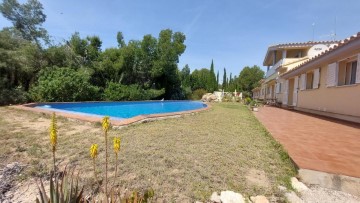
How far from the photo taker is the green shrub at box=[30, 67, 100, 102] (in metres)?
15.8

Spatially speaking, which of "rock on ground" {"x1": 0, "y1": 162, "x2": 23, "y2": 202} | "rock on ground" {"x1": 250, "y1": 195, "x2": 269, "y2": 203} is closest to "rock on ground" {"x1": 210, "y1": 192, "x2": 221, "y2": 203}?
"rock on ground" {"x1": 250, "y1": 195, "x2": 269, "y2": 203}

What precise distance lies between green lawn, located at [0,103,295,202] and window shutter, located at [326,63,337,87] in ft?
18.5

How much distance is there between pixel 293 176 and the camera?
11.0 ft

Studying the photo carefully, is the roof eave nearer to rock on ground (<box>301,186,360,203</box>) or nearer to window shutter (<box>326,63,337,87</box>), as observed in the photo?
window shutter (<box>326,63,337,87</box>)

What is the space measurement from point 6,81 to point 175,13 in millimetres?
15347

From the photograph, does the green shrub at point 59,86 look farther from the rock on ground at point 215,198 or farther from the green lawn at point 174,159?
the rock on ground at point 215,198

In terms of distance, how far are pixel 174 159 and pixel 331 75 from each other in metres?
9.40

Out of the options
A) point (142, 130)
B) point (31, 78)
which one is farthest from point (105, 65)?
point (142, 130)

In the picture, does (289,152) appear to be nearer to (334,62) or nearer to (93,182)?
(93,182)

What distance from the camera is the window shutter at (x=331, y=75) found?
9.40 metres

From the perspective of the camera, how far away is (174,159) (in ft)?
12.8

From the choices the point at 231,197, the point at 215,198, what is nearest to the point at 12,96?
the point at 215,198

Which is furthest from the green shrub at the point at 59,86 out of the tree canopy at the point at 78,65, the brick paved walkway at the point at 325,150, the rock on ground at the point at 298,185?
the rock on ground at the point at 298,185

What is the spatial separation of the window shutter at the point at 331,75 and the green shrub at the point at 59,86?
1697 cm
